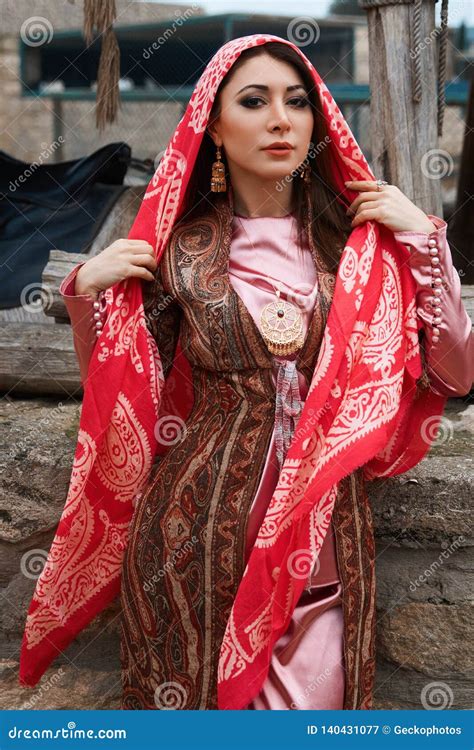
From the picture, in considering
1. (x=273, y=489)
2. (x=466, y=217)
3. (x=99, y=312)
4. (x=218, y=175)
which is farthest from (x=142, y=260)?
(x=466, y=217)

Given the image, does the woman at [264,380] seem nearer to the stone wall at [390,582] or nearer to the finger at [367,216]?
the finger at [367,216]

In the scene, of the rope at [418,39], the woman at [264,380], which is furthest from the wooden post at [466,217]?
the woman at [264,380]

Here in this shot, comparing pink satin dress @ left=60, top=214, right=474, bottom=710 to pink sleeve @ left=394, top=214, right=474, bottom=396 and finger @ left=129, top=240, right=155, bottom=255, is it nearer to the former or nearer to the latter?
pink sleeve @ left=394, top=214, right=474, bottom=396

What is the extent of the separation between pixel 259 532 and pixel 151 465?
1.48 feet

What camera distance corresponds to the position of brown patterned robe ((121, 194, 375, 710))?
92.5 inches

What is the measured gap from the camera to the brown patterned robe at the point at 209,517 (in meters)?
2.35

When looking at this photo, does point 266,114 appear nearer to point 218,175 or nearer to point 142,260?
point 218,175

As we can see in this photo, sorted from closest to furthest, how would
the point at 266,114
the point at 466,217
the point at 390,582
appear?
the point at 266,114
the point at 390,582
the point at 466,217

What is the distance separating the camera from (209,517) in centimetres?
236

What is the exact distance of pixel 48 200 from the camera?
5039 mm

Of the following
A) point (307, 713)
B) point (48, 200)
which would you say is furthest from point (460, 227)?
point (307, 713)

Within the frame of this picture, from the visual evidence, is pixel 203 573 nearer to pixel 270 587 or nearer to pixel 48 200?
pixel 270 587

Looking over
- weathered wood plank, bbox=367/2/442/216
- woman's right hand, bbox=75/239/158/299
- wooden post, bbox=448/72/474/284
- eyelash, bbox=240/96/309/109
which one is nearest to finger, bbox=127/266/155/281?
woman's right hand, bbox=75/239/158/299

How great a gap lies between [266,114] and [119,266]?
1.72 ft
